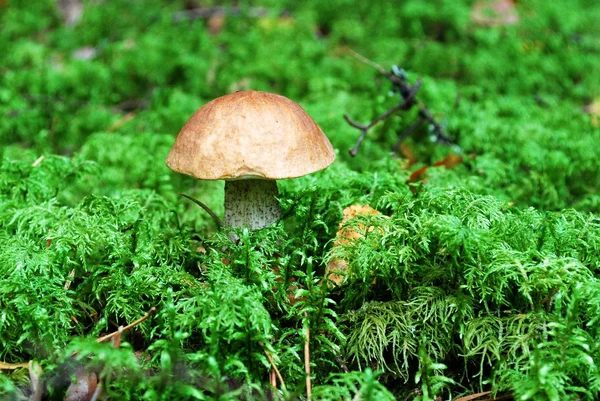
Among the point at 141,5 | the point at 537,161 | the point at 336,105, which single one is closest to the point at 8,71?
the point at 141,5

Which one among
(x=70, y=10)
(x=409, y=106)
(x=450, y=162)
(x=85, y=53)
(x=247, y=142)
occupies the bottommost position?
(x=85, y=53)

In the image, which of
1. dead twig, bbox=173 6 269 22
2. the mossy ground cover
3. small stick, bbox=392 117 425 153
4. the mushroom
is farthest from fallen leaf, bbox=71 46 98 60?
the mushroom

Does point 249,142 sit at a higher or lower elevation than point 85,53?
higher

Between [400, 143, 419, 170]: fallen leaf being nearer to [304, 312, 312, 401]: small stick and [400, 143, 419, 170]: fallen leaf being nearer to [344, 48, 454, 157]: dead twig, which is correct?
[344, 48, 454, 157]: dead twig

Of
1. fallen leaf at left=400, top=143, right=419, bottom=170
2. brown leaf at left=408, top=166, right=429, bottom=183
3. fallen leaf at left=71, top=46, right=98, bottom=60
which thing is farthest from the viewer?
fallen leaf at left=71, top=46, right=98, bottom=60

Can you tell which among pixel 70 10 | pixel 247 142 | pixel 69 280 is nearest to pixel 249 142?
pixel 247 142

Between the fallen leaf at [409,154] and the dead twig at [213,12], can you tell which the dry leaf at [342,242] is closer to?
the fallen leaf at [409,154]

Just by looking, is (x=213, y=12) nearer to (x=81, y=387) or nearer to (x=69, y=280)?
(x=69, y=280)

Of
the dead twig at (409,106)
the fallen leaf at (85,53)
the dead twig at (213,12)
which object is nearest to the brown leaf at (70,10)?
the fallen leaf at (85,53)
